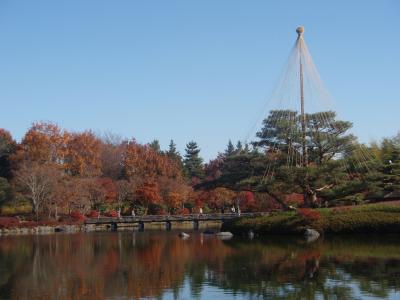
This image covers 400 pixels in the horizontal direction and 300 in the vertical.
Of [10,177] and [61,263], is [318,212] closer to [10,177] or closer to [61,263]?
[61,263]

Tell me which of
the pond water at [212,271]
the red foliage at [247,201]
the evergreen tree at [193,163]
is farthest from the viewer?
the evergreen tree at [193,163]

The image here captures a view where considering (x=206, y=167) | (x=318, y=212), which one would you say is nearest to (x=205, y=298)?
(x=318, y=212)

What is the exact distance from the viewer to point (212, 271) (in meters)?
20.7

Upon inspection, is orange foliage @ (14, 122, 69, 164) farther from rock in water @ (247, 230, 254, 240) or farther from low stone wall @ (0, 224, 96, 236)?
rock in water @ (247, 230, 254, 240)

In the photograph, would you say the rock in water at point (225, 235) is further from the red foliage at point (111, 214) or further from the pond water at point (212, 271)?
the red foliage at point (111, 214)

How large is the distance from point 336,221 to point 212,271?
15564 mm

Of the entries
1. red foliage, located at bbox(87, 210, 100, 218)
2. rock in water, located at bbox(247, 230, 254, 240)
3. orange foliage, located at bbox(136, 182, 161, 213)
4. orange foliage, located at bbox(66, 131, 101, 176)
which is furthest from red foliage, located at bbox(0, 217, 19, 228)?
rock in water, located at bbox(247, 230, 254, 240)

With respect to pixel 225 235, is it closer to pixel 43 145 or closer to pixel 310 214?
pixel 310 214

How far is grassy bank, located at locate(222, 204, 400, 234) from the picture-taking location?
32688mm

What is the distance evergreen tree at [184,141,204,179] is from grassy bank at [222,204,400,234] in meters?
48.2

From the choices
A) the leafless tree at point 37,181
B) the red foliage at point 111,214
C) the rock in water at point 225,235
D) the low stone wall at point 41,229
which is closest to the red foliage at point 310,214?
the rock in water at point 225,235

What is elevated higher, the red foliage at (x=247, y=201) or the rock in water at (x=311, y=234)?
the red foliage at (x=247, y=201)

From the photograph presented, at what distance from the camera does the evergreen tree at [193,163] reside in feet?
284

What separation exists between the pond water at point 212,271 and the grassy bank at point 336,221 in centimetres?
122
